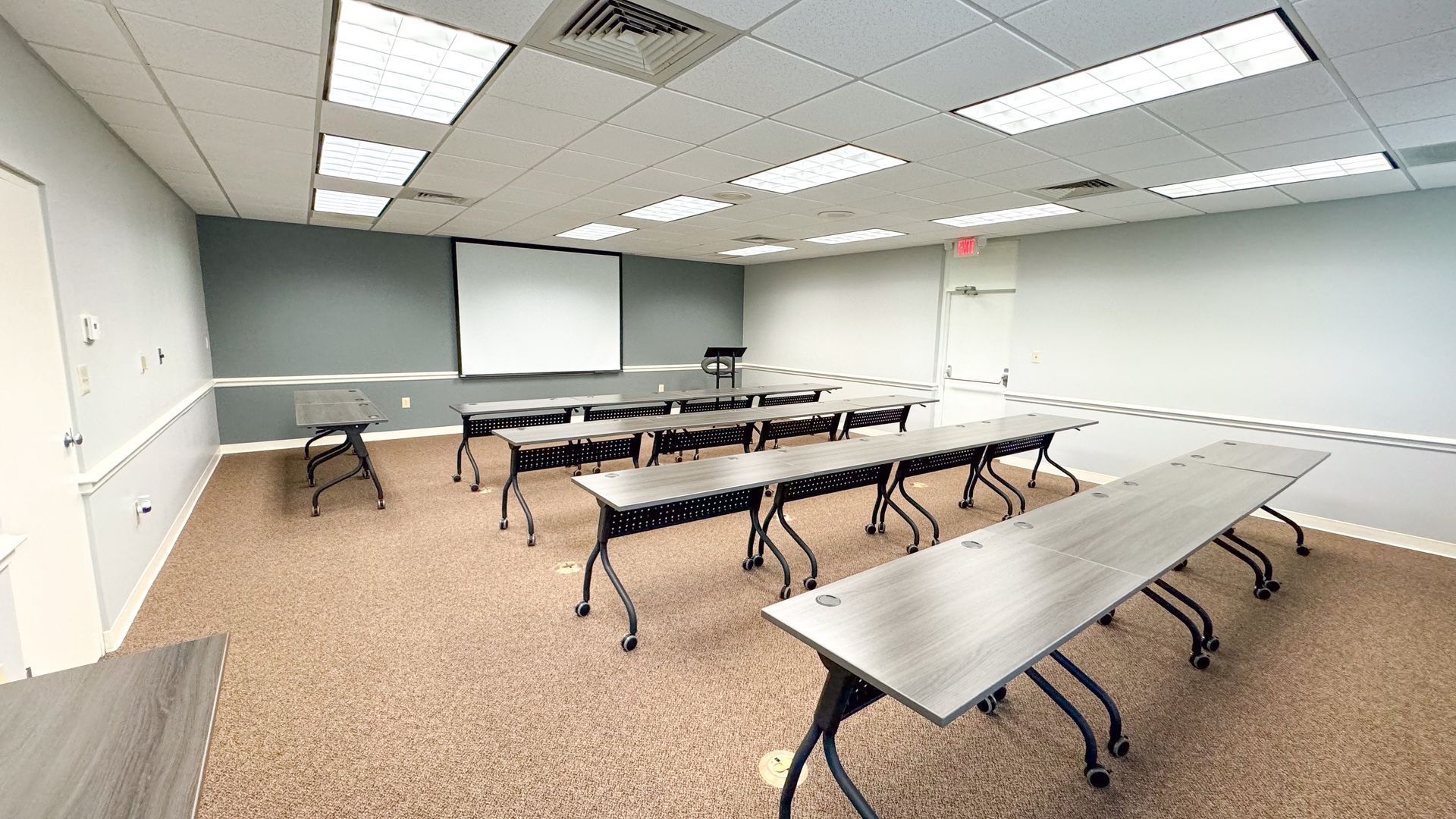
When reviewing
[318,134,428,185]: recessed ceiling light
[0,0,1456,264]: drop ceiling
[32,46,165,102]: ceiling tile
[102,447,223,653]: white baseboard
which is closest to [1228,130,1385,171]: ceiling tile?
[0,0,1456,264]: drop ceiling

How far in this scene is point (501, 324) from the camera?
7.32m

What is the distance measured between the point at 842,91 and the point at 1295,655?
131 inches

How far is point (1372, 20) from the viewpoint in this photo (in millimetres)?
1761

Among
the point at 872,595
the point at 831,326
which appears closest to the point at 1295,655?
the point at 872,595

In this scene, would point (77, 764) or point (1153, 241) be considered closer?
point (77, 764)

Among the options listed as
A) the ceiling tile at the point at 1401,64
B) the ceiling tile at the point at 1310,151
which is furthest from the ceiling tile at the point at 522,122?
the ceiling tile at the point at 1310,151

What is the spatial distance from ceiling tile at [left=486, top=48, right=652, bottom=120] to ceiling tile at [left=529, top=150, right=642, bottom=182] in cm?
74

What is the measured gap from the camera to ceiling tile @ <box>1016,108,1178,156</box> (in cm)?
261

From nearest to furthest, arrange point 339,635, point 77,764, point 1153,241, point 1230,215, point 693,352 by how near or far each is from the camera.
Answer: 1. point 77,764
2. point 339,635
3. point 1230,215
4. point 1153,241
5. point 693,352

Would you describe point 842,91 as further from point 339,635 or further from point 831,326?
point 831,326

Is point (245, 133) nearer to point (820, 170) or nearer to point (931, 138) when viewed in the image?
point (820, 170)

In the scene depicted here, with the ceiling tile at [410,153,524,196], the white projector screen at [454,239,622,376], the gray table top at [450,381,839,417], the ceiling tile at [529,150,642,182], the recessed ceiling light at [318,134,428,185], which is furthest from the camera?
the white projector screen at [454,239,622,376]

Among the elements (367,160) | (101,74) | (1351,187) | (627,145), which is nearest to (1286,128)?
(1351,187)

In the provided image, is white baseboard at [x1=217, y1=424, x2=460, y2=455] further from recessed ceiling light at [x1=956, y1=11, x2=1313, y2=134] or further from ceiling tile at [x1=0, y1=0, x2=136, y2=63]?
recessed ceiling light at [x1=956, y1=11, x2=1313, y2=134]
